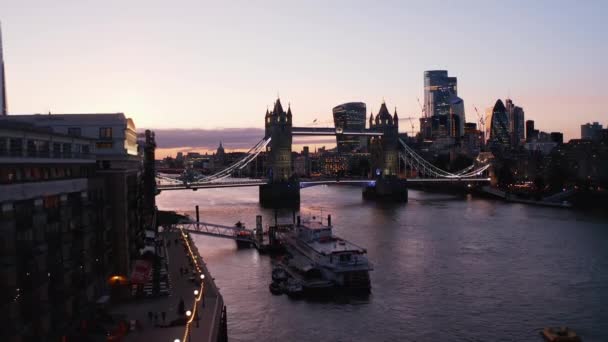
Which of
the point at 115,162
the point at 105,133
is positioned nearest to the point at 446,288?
the point at 115,162

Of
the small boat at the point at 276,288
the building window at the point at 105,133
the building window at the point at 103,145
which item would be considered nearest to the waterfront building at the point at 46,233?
the building window at the point at 103,145

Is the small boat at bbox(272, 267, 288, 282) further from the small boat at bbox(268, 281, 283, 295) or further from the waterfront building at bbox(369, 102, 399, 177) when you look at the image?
the waterfront building at bbox(369, 102, 399, 177)

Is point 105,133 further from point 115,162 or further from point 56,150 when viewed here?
point 56,150

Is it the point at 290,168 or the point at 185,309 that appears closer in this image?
the point at 185,309

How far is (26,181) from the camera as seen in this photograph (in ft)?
54.6

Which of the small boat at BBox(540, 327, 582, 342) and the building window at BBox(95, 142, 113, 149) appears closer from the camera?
the small boat at BBox(540, 327, 582, 342)

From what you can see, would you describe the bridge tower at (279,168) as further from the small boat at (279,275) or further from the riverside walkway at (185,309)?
the riverside walkway at (185,309)

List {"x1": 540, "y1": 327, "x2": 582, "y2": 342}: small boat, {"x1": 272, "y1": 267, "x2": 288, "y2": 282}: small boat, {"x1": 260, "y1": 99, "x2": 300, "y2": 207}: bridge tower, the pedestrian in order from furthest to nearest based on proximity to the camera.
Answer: {"x1": 260, "y1": 99, "x2": 300, "y2": 207}: bridge tower < {"x1": 272, "y1": 267, "x2": 288, "y2": 282}: small boat < {"x1": 540, "y1": 327, "x2": 582, "y2": 342}: small boat < the pedestrian

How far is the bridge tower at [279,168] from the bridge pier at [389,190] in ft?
54.6

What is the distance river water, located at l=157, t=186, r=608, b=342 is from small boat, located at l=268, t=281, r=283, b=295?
1.31 ft

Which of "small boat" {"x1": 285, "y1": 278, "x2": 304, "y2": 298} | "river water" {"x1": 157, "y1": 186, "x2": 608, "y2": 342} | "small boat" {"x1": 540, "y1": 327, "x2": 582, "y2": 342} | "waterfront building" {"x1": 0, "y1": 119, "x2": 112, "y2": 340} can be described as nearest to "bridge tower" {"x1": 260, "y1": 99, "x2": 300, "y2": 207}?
"river water" {"x1": 157, "y1": 186, "x2": 608, "y2": 342}

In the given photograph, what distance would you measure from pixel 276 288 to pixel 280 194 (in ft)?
210

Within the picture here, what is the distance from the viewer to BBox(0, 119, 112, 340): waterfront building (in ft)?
49.6

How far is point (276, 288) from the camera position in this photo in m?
33.9
